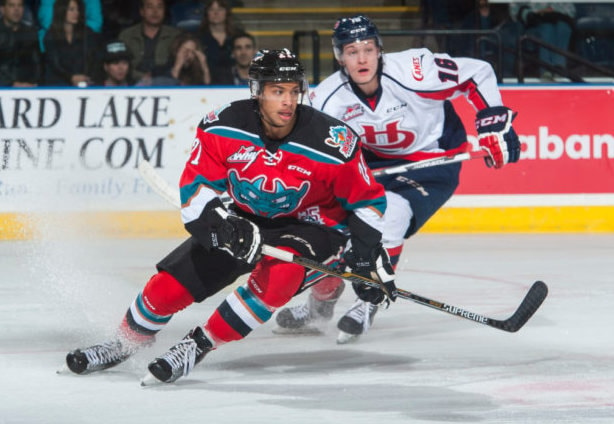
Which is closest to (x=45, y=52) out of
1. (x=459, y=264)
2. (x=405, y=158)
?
(x=459, y=264)

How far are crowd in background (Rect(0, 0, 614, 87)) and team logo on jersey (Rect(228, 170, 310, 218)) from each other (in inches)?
152

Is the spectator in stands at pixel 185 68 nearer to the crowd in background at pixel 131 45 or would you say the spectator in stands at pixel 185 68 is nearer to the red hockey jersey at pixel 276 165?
the crowd in background at pixel 131 45

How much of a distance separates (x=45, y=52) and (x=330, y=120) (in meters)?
4.29

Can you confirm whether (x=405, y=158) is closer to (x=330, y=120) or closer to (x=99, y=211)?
(x=330, y=120)

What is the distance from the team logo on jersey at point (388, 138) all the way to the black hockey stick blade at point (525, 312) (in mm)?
983

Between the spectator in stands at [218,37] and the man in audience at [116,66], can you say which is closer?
the man in audience at [116,66]

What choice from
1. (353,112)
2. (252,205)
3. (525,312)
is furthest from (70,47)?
(525,312)

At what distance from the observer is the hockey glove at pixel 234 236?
3406mm

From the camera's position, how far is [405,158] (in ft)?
15.7

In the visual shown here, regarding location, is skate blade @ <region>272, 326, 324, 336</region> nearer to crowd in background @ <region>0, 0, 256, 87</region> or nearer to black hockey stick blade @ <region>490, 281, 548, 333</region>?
black hockey stick blade @ <region>490, 281, 548, 333</region>

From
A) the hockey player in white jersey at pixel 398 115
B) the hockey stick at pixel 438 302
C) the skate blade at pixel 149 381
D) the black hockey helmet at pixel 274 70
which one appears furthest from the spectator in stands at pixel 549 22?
the skate blade at pixel 149 381

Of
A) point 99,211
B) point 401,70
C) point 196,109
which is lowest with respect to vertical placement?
point 99,211

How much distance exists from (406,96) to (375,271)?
3.66 ft

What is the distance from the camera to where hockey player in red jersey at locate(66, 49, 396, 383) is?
3480mm
